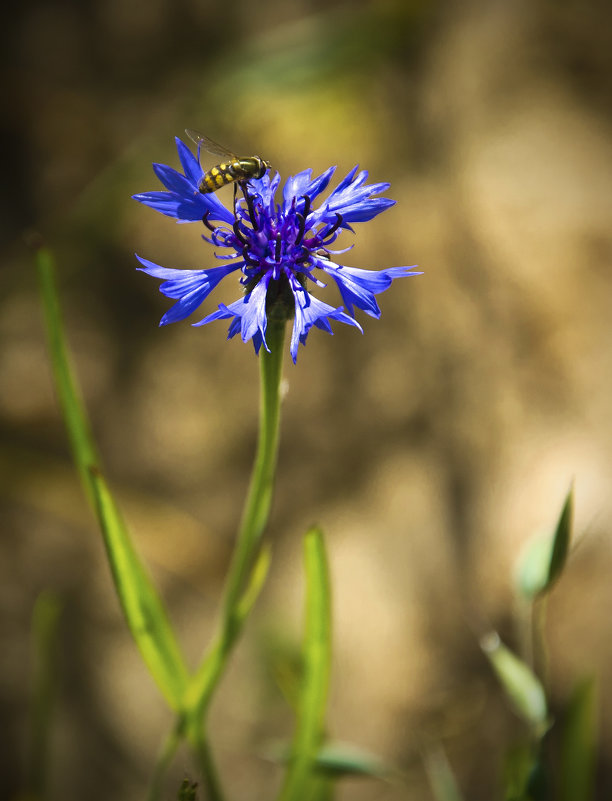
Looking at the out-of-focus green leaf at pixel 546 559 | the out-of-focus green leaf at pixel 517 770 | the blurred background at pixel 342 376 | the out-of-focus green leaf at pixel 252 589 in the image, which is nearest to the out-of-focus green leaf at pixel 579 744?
the out-of-focus green leaf at pixel 517 770

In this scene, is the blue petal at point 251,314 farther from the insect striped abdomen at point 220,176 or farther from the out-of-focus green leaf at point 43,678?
the out-of-focus green leaf at point 43,678

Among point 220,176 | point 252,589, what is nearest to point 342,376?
point 252,589

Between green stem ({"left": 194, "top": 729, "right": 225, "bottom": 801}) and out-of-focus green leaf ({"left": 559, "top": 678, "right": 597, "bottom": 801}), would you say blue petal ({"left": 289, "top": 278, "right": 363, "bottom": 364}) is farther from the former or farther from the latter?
out-of-focus green leaf ({"left": 559, "top": 678, "right": 597, "bottom": 801})

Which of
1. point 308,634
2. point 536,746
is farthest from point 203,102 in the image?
point 536,746

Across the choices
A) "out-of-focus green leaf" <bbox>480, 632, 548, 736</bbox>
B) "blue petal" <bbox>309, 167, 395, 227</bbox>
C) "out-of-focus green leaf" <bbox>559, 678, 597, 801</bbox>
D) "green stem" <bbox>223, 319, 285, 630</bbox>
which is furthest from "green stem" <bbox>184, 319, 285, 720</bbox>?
"out-of-focus green leaf" <bbox>559, 678, 597, 801</bbox>

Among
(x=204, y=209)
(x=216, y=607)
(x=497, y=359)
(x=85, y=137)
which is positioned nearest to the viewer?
(x=204, y=209)

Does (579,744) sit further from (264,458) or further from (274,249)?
(274,249)

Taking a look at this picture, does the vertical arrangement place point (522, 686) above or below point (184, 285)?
below

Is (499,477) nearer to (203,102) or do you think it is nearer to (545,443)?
(545,443)
